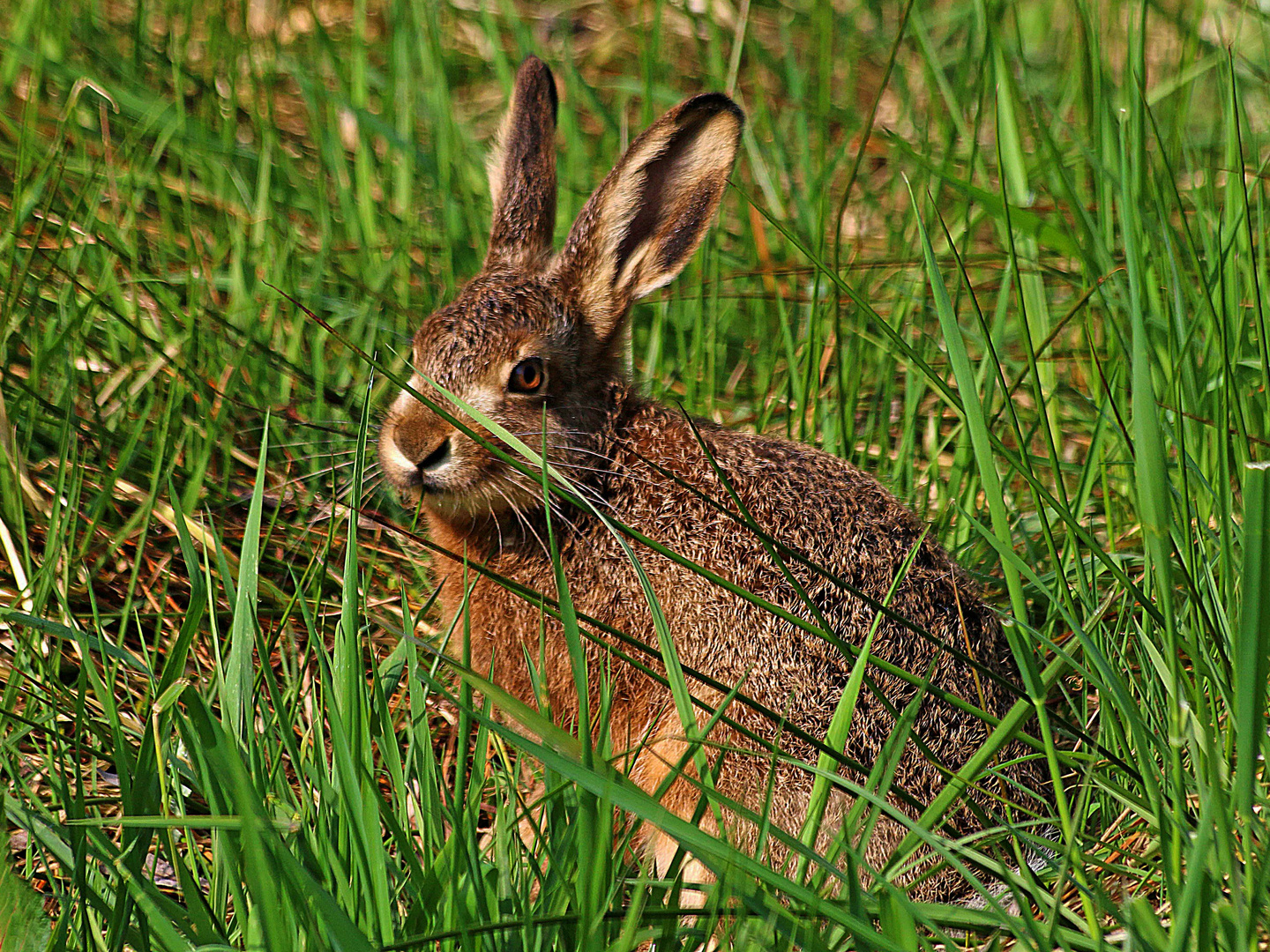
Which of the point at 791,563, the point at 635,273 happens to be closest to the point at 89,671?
the point at 791,563

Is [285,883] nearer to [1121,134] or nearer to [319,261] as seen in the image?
[1121,134]

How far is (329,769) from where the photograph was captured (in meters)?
2.50

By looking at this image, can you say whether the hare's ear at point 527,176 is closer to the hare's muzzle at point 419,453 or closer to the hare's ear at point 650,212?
the hare's ear at point 650,212

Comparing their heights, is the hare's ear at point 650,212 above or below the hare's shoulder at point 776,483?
above

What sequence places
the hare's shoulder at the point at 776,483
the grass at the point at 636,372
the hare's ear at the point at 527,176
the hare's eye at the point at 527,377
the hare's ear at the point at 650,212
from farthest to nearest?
the hare's ear at the point at 527,176
the hare's ear at the point at 650,212
the hare's eye at the point at 527,377
the hare's shoulder at the point at 776,483
the grass at the point at 636,372

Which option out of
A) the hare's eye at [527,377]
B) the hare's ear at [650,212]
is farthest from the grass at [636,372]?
the hare's eye at [527,377]

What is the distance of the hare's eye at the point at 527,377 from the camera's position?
3.79m

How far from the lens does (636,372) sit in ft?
14.4

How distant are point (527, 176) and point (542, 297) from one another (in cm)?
53

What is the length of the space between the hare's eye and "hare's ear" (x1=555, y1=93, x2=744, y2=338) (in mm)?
335

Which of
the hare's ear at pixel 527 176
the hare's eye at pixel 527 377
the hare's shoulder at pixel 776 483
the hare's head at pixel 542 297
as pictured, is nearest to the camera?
the hare's shoulder at pixel 776 483

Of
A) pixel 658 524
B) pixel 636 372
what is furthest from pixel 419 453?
pixel 636 372

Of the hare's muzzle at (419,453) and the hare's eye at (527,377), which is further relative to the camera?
the hare's eye at (527,377)

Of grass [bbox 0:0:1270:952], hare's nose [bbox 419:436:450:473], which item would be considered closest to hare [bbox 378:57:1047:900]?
hare's nose [bbox 419:436:450:473]
